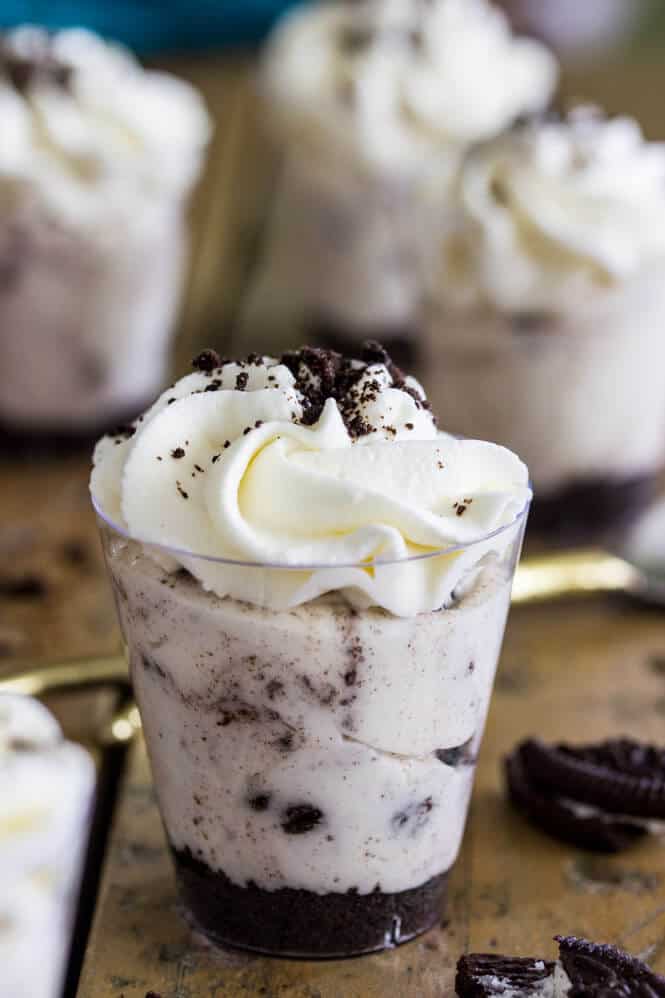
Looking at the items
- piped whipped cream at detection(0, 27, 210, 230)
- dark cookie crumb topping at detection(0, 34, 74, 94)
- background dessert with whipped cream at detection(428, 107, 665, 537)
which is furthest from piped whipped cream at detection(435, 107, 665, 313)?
dark cookie crumb topping at detection(0, 34, 74, 94)

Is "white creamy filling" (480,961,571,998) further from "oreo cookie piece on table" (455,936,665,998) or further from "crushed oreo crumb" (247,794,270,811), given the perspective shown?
"crushed oreo crumb" (247,794,270,811)

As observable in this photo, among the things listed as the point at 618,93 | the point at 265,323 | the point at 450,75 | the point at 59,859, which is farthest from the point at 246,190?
the point at 59,859

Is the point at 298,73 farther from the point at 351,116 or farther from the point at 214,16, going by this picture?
the point at 214,16

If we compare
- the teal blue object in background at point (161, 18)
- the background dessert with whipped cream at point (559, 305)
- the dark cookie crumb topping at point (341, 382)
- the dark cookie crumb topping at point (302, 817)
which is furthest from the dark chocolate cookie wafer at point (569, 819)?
the teal blue object in background at point (161, 18)

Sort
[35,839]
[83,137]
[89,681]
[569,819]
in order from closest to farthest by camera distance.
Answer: [35,839] → [569,819] → [89,681] → [83,137]

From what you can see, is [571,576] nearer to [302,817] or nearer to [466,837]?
[466,837]

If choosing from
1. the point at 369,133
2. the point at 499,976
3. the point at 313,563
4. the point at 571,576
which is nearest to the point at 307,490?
the point at 313,563
